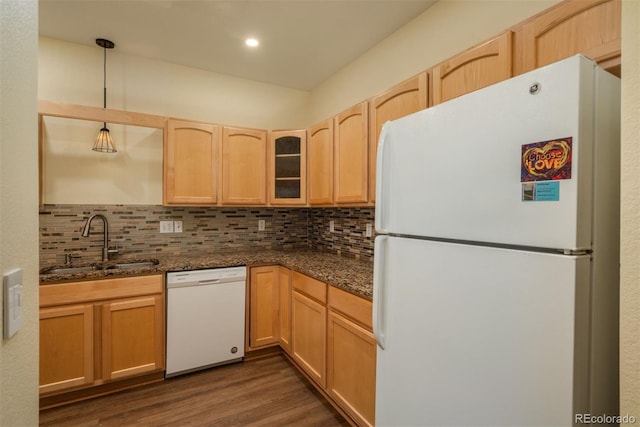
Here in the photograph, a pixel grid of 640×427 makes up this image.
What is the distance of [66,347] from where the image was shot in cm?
205

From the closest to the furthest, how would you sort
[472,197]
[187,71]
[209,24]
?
1. [472,197]
2. [209,24]
3. [187,71]

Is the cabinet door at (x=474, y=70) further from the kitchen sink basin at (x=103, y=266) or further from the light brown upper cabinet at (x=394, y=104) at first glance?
the kitchen sink basin at (x=103, y=266)

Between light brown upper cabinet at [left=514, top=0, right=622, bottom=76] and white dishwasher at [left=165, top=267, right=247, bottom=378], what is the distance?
237 cm

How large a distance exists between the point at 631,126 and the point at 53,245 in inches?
133

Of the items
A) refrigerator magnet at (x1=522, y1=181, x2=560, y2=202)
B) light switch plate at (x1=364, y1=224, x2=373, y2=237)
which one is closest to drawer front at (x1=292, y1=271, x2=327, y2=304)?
light switch plate at (x1=364, y1=224, x2=373, y2=237)

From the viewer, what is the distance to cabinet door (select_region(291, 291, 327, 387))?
6.93 feet

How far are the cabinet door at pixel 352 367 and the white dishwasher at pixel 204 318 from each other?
966mm

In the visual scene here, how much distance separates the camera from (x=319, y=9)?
211 cm

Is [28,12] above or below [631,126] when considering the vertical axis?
above

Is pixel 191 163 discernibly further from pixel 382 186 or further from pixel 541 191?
pixel 541 191

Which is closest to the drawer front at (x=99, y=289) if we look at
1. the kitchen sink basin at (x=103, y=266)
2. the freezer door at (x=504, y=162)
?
the kitchen sink basin at (x=103, y=266)

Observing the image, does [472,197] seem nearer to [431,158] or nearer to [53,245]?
[431,158]

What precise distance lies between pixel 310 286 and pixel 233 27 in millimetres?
2058

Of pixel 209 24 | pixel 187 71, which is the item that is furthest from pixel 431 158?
pixel 187 71
